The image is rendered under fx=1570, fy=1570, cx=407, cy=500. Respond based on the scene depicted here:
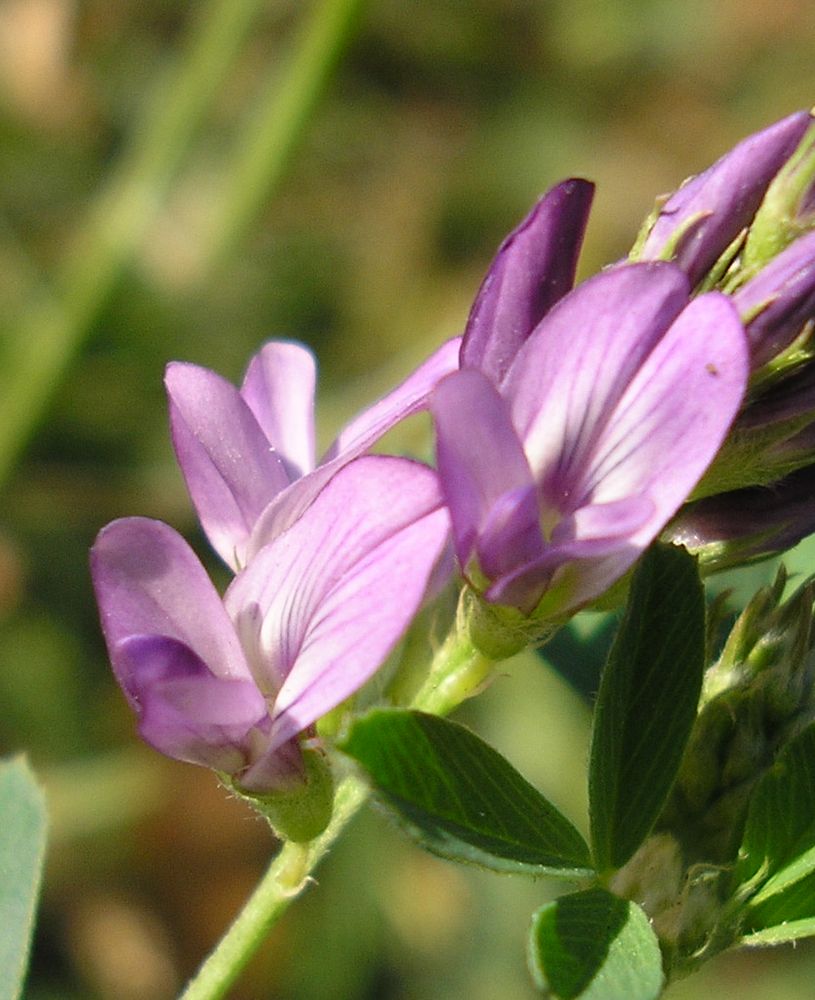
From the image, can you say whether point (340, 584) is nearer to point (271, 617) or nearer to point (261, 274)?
point (271, 617)

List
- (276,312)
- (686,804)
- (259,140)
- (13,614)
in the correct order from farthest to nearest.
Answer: (276,312) < (13,614) < (259,140) < (686,804)

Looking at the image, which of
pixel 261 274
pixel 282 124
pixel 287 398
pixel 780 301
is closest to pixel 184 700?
pixel 287 398

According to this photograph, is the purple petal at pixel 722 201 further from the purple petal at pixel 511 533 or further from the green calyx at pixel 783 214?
the purple petal at pixel 511 533

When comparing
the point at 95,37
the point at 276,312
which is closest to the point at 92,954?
the point at 276,312

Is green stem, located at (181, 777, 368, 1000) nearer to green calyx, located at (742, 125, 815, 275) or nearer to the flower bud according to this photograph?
the flower bud

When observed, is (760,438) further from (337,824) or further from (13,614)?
(13,614)

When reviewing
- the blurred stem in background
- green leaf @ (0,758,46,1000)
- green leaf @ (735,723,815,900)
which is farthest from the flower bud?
the blurred stem in background

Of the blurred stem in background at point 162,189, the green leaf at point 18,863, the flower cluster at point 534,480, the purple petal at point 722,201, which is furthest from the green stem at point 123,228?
the purple petal at point 722,201
